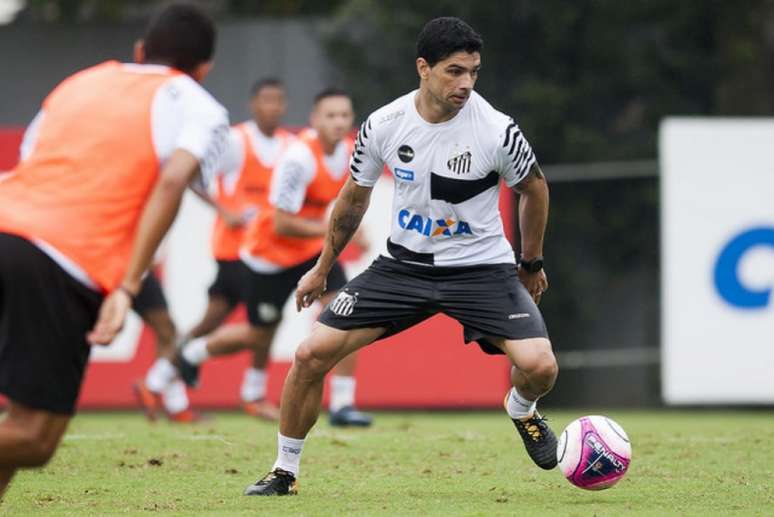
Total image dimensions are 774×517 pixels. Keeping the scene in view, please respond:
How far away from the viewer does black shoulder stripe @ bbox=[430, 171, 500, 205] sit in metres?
7.46

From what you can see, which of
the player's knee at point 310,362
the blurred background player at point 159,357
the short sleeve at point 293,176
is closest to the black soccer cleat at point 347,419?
the short sleeve at point 293,176

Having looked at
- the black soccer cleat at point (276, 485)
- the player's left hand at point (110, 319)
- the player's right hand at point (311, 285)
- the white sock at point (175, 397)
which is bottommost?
the white sock at point (175, 397)

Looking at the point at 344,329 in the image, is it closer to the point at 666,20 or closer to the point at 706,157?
the point at 706,157

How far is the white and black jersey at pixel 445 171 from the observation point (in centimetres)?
741

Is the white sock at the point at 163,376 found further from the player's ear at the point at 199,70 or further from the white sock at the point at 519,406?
the player's ear at the point at 199,70

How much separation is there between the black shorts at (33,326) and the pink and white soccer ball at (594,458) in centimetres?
266

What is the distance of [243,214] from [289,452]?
21.1 feet

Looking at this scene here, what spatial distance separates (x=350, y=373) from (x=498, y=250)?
395 cm

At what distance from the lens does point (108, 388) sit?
15.3m

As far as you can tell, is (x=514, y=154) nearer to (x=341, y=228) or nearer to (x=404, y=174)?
(x=404, y=174)

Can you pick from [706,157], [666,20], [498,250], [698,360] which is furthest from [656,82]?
[498,250]

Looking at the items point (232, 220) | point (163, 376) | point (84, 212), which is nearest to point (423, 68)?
point (84, 212)

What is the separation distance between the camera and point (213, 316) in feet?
42.1

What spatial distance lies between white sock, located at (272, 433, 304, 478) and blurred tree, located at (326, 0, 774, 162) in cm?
941
